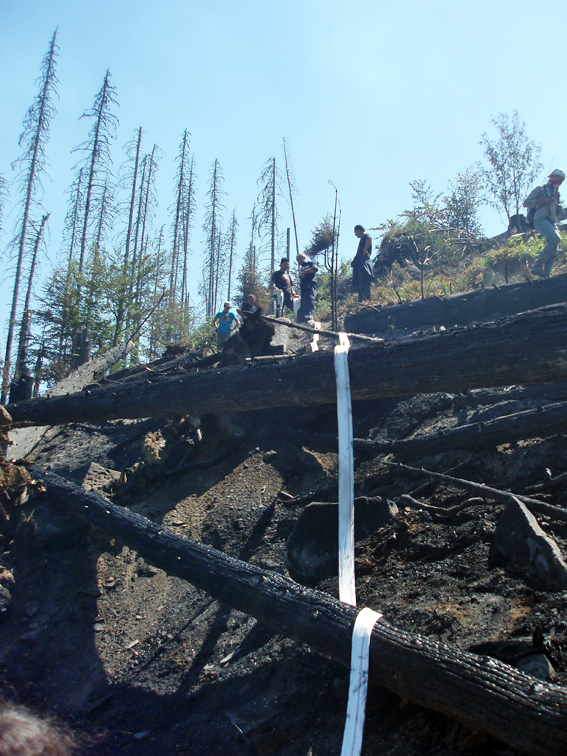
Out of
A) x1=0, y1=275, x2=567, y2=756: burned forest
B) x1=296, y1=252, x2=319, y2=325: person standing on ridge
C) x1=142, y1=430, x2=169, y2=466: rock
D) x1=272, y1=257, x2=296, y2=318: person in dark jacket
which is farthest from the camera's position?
x1=272, y1=257, x2=296, y2=318: person in dark jacket

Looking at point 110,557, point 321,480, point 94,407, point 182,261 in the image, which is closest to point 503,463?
point 321,480

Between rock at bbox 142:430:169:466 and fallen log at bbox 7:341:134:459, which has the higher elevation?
fallen log at bbox 7:341:134:459

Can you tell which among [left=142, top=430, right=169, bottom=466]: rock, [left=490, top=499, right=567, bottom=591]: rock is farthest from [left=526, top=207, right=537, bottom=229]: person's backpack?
[left=142, top=430, right=169, bottom=466]: rock

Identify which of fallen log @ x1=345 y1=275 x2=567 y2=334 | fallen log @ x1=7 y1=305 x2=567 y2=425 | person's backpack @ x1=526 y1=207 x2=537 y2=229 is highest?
person's backpack @ x1=526 y1=207 x2=537 y2=229

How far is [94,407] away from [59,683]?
3.18 metres

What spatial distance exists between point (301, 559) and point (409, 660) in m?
A: 1.73

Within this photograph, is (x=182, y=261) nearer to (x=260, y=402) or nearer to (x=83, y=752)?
(x=260, y=402)

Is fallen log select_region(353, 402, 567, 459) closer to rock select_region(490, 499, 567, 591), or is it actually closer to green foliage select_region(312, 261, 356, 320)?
rock select_region(490, 499, 567, 591)

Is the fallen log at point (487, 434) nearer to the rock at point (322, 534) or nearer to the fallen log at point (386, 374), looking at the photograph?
the fallen log at point (386, 374)

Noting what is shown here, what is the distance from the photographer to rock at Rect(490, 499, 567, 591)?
2.90 m

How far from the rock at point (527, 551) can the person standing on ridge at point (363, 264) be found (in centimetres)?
905

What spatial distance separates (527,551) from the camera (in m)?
3.05

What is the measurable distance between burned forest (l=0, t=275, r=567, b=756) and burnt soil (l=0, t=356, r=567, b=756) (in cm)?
2

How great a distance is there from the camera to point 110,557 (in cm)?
552
